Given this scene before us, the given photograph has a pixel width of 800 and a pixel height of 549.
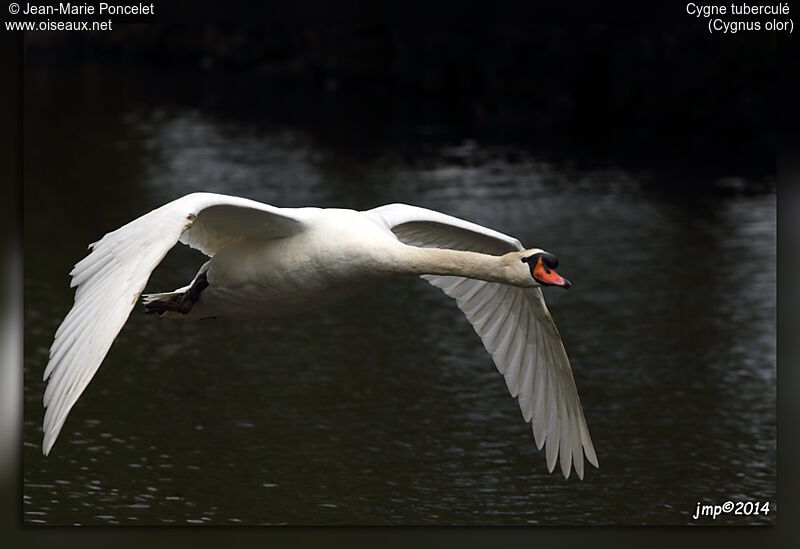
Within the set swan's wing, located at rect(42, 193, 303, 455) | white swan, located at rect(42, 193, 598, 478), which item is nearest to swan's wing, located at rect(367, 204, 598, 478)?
white swan, located at rect(42, 193, 598, 478)

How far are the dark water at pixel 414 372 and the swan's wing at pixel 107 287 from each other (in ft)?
6.56

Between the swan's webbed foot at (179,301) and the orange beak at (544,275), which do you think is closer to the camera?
the orange beak at (544,275)

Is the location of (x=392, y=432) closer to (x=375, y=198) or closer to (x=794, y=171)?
(x=794, y=171)

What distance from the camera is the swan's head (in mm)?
4258

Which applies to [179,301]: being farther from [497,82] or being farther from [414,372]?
[497,82]

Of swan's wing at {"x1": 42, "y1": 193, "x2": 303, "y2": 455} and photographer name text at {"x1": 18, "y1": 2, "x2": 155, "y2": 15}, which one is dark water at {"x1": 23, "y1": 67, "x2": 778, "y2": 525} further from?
swan's wing at {"x1": 42, "y1": 193, "x2": 303, "y2": 455}

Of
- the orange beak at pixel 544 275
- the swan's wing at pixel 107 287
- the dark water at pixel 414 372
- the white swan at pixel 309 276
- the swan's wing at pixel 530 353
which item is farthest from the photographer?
the dark water at pixel 414 372

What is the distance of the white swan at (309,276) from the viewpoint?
384 cm

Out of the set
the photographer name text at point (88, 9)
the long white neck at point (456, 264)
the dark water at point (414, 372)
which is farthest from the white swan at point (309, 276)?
the photographer name text at point (88, 9)

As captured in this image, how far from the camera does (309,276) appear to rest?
455 cm

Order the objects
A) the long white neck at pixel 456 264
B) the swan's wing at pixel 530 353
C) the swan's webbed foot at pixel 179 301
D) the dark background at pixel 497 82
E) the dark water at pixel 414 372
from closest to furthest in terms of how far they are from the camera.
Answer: the long white neck at pixel 456 264 → the swan's webbed foot at pixel 179 301 → the swan's wing at pixel 530 353 → the dark water at pixel 414 372 → the dark background at pixel 497 82

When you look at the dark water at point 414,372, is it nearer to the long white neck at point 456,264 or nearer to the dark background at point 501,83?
the dark background at point 501,83

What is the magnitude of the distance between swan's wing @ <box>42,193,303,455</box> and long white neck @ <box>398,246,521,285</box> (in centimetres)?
37

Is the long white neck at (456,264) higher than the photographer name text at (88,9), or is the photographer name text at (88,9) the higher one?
the photographer name text at (88,9)
